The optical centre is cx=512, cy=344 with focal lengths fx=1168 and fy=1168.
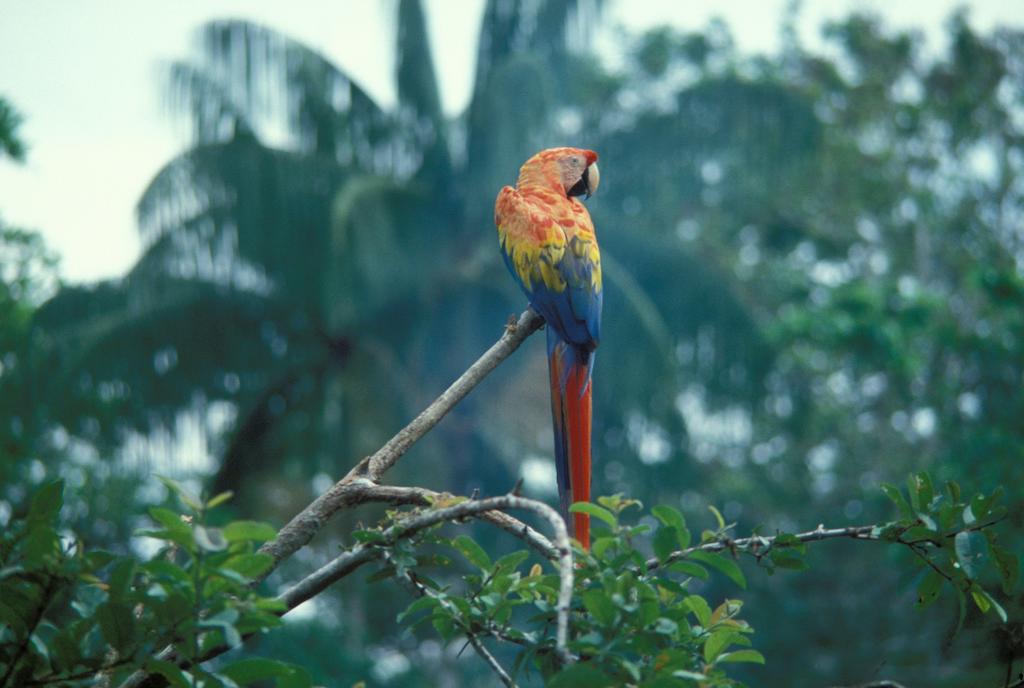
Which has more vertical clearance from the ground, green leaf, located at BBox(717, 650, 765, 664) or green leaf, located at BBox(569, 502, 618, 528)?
green leaf, located at BBox(569, 502, 618, 528)

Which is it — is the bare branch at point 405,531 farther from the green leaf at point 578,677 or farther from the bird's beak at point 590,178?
the bird's beak at point 590,178

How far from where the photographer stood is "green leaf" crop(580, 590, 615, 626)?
1234 mm

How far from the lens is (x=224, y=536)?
1.19m

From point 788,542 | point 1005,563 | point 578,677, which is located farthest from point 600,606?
point 1005,563

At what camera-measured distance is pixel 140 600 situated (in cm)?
122

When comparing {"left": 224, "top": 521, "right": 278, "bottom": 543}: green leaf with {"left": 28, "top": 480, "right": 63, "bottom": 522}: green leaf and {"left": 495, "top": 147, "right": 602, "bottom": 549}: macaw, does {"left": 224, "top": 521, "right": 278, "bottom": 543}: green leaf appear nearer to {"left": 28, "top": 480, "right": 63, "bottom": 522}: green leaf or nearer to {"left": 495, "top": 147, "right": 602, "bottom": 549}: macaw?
{"left": 28, "top": 480, "right": 63, "bottom": 522}: green leaf

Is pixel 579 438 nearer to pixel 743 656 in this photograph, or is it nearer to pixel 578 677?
pixel 743 656

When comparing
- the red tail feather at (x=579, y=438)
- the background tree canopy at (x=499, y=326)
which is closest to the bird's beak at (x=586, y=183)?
the red tail feather at (x=579, y=438)

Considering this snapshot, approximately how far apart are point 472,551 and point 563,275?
3.47 ft

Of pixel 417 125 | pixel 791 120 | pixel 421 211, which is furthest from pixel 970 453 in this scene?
pixel 417 125

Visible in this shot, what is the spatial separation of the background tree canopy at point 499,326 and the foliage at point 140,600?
5.05 m

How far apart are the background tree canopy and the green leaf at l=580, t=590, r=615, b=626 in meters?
5.33

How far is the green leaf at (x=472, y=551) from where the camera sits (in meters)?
1.46

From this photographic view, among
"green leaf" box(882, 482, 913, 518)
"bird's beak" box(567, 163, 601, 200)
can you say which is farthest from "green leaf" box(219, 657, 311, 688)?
"bird's beak" box(567, 163, 601, 200)
